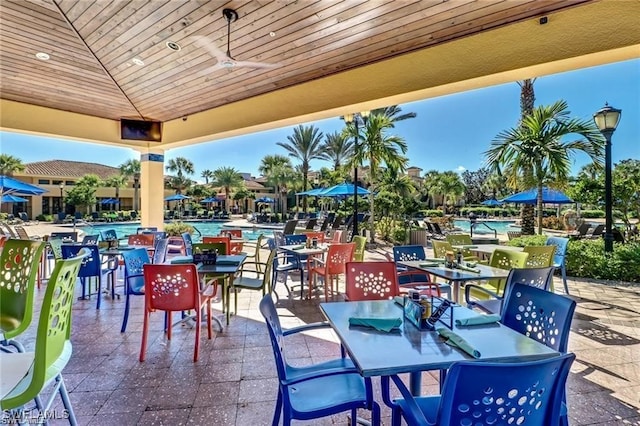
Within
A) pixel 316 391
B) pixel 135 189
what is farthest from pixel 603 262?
pixel 135 189

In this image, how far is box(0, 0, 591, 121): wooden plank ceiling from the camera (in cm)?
346

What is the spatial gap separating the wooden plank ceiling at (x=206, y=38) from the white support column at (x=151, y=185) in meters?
2.45

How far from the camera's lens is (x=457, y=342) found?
4.97ft

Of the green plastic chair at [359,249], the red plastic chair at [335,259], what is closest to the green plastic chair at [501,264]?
the red plastic chair at [335,259]

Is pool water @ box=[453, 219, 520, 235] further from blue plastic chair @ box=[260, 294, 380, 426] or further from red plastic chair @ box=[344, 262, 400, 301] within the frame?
blue plastic chair @ box=[260, 294, 380, 426]

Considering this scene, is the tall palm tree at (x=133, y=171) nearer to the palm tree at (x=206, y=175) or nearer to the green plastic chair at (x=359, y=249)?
the palm tree at (x=206, y=175)

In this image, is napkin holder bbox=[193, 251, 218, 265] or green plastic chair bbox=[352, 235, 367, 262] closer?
napkin holder bbox=[193, 251, 218, 265]

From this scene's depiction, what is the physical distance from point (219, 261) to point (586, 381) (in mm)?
3562

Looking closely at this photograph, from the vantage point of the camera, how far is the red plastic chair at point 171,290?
2965mm

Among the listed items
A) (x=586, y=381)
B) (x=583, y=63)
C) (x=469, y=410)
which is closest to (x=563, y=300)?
(x=469, y=410)

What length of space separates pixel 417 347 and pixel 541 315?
85 centimetres

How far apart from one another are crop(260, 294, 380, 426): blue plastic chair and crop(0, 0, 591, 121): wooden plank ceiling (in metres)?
3.22

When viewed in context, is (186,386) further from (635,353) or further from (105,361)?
(635,353)

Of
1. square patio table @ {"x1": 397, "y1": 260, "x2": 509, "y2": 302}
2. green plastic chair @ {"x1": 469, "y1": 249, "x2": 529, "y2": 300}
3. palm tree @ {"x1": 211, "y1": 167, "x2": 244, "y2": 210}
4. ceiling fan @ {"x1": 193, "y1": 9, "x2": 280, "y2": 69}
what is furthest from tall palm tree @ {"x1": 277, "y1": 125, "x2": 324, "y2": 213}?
square patio table @ {"x1": 397, "y1": 260, "x2": 509, "y2": 302}
